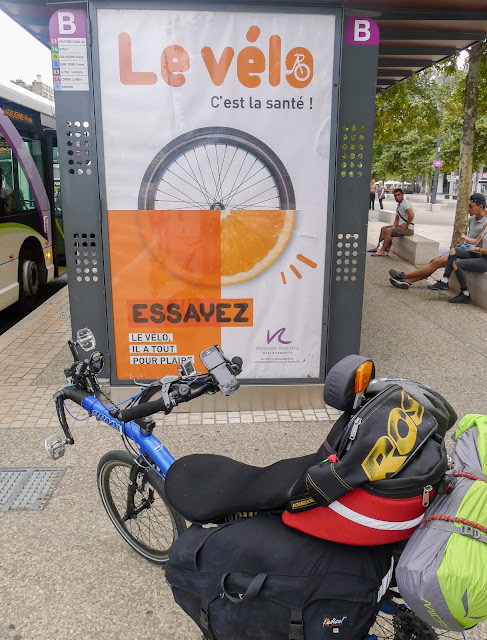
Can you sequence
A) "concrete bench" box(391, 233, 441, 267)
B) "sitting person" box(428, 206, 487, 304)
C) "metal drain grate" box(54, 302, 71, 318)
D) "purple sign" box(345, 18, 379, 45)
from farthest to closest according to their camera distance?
"concrete bench" box(391, 233, 441, 267) → "sitting person" box(428, 206, 487, 304) → "metal drain grate" box(54, 302, 71, 318) → "purple sign" box(345, 18, 379, 45)

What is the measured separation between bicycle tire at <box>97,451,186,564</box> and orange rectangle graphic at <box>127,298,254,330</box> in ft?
6.17

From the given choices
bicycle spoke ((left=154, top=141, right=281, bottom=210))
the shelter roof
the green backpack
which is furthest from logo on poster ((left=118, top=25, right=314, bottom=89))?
the green backpack

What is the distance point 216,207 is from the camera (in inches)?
184

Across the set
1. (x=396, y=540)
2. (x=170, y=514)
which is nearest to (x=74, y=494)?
(x=170, y=514)

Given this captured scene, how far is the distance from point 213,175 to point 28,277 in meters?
5.63

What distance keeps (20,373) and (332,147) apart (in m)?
3.80

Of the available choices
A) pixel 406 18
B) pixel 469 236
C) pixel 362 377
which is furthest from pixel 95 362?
pixel 469 236

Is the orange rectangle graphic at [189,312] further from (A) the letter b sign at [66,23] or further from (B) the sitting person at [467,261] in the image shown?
(B) the sitting person at [467,261]

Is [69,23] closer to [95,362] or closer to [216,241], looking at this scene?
[216,241]

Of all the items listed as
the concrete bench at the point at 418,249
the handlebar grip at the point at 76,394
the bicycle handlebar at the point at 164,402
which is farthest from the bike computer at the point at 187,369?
the concrete bench at the point at 418,249

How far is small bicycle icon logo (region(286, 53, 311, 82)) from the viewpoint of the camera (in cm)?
445

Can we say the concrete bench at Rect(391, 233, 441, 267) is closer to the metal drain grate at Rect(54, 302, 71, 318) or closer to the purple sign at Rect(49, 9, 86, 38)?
the metal drain grate at Rect(54, 302, 71, 318)

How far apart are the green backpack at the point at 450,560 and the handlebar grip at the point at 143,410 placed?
1.01 meters

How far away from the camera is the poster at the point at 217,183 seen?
4.41 metres
